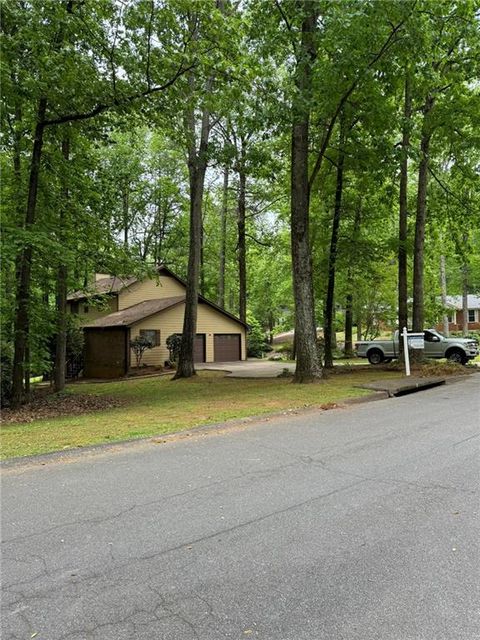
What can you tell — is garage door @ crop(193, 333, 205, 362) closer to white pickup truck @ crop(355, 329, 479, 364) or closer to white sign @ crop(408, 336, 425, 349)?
white pickup truck @ crop(355, 329, 479, 364)

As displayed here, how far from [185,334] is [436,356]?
11.8 meters

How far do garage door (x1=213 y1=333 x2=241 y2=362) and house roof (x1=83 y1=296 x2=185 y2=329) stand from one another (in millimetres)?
4079

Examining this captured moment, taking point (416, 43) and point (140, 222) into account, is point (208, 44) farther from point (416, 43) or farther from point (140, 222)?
point (140, 222)

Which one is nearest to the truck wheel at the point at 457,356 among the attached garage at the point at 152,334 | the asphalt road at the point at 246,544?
the attached garage at the point at 152,334

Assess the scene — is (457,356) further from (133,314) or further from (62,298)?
(133,314)

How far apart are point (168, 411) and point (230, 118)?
953 cm

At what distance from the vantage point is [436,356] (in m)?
21.9

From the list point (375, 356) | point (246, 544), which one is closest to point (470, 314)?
point (375, 356)

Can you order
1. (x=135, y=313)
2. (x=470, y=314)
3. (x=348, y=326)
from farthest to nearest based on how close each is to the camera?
(x=470, y=314) → (x=348, y=326) → (x=135, y=313)

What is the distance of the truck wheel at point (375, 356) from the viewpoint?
77.8 feet

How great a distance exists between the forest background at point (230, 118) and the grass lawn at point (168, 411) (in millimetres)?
2099

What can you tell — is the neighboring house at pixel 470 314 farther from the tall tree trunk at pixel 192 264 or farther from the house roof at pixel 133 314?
the tall tree trunk at pixel 192 264

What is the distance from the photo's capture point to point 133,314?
88.9ft

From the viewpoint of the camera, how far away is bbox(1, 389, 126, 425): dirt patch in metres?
10.4
